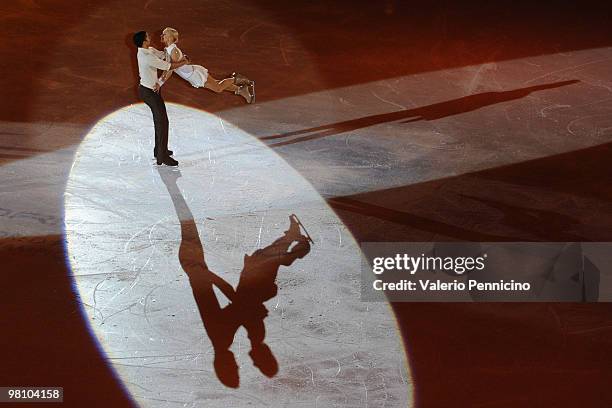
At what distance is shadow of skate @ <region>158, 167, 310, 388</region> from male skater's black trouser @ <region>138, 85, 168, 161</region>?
1119mm

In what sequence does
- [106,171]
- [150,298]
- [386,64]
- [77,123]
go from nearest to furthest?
1. [150,298]
2. [106,171]
3. [77,123]
4. [386,64]

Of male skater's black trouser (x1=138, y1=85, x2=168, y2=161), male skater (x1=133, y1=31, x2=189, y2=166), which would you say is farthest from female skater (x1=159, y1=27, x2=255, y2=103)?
male skater's black trouser (x1=138, y1=85, x2=168, y2=161)

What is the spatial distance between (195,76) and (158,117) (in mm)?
805

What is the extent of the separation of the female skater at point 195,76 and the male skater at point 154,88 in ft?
0.42

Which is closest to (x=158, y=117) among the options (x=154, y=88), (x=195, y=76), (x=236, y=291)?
(x=154, y=88)

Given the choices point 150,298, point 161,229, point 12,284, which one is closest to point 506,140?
point 161,229

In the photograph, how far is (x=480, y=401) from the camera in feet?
29.2

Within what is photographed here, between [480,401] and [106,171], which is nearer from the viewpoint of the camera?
[480,401]

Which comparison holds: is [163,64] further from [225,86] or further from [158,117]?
[225,86]

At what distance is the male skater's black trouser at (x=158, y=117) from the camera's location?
13.2 m

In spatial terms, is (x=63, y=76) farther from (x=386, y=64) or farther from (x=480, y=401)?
(x=480, y=401)

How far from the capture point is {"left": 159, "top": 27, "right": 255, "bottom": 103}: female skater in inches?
501

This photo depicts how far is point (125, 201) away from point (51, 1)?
28.0 ft

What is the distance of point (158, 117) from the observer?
13312 mm
